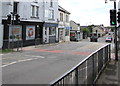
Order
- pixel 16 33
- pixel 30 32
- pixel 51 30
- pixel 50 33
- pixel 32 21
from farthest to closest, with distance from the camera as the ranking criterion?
pixel 51 30
pixel 50 33
pixel 30 32
pixel 32 21
pixel 16 33

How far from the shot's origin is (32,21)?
30.3 m

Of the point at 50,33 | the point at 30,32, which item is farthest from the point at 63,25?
the point at 30,32

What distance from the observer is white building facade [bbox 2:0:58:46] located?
25.5 m

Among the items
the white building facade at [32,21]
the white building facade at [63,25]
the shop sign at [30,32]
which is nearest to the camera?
the white building facade at [32,21]

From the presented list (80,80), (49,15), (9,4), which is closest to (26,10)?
(9,4)

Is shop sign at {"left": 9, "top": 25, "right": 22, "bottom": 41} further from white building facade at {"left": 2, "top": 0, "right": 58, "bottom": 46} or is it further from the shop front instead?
the shop front

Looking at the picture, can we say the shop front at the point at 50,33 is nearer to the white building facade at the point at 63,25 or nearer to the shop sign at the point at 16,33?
the white building facade at the point at 63,25

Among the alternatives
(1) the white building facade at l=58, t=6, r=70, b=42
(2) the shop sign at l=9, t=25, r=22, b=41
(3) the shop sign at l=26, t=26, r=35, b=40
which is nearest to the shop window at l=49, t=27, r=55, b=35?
(1) the white building facade at l=58, t=6, r=70, b=42

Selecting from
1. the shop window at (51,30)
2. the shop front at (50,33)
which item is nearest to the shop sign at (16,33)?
the shop front at (50,33)

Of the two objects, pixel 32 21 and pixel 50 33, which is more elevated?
pixel 32 21

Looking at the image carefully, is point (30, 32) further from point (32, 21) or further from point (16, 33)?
point (16, 33)

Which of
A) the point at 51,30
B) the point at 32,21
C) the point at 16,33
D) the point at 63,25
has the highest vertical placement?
the point at 63,25

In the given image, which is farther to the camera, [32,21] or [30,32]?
[30,32]

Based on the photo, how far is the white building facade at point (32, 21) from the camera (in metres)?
25.5
